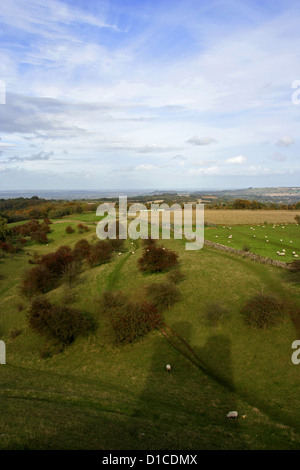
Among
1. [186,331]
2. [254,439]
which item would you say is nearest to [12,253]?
[186,331]

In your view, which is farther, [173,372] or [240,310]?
[240,310]

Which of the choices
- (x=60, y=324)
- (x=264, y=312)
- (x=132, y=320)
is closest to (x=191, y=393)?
(x=132, y=320)

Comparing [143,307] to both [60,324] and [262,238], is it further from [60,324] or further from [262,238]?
[262,238]

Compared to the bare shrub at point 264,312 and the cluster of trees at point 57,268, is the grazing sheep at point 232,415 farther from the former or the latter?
the cluster of trees at point 57,268

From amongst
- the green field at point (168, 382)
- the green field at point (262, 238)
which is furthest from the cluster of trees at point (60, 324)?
the green field at point (262, 238)

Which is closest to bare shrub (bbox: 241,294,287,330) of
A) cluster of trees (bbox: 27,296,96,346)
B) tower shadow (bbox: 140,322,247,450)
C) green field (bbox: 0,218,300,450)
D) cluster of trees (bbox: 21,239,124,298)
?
green field (bbox: 0,218,300,450)
